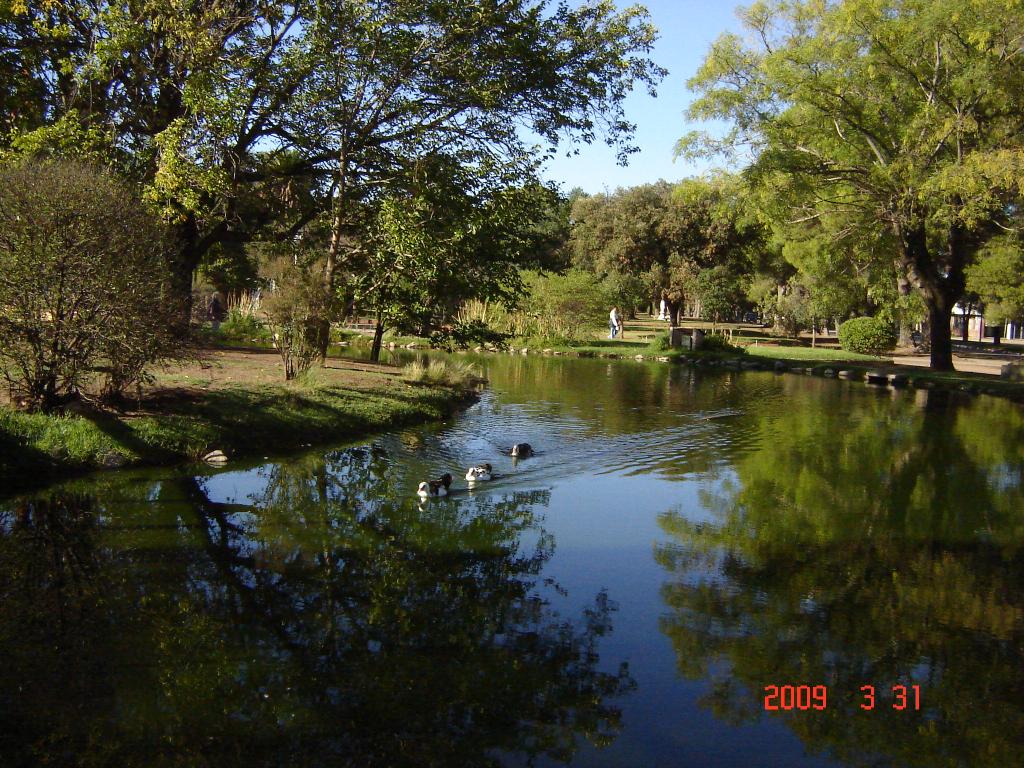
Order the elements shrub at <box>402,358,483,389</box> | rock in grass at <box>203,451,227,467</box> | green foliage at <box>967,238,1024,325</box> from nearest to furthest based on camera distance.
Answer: rock in grass at <box>203,451,227,467</box>, shrub at <box>402,358,483,389</box>, green foliage at <box>967,238,1024,325</box>

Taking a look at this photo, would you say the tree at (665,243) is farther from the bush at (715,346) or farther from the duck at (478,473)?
the duck at (478,473)

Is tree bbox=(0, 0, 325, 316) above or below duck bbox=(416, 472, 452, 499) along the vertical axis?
above

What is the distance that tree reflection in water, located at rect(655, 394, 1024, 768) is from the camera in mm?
5281

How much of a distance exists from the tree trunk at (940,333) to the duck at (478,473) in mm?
25135

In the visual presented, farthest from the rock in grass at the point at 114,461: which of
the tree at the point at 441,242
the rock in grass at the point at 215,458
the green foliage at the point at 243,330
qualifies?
the green foliage at the point at 243,330

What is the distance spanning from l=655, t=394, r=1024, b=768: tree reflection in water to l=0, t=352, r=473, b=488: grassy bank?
6.32 meters

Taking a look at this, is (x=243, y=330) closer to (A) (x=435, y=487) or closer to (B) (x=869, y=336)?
(A) (x=435, y=487)

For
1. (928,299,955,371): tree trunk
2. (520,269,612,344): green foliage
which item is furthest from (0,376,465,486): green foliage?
(520,269,612,344): green foliage

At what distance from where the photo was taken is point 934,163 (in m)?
26.4

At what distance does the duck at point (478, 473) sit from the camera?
11455 millimetres

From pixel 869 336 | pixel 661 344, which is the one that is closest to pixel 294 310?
pixel 661 344

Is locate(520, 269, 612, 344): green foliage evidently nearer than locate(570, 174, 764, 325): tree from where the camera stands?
Yes

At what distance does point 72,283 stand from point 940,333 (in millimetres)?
30199

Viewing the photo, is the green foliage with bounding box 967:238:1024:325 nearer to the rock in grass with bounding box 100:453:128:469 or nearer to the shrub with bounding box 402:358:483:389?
the shrub with bounding box 402:358:483:389
